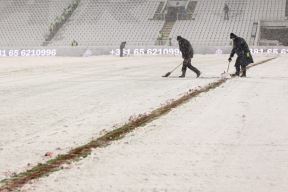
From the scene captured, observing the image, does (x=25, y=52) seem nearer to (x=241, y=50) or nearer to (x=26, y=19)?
(x=26, y=19)

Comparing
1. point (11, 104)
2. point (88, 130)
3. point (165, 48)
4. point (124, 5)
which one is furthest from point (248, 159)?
point (124, 5)

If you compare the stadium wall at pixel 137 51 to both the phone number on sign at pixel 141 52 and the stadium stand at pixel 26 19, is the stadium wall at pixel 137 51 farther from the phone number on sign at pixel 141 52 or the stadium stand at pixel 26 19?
the stadium stand at pixel 26 19

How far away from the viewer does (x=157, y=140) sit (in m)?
5.70

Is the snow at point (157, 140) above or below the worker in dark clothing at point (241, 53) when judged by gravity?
below

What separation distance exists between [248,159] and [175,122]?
2.13m

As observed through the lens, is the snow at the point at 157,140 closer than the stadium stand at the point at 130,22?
Yes

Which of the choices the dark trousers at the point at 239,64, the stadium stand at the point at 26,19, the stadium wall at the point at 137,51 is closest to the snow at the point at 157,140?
the dark trousers at the point at 239,64

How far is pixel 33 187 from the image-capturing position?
3.87 metres

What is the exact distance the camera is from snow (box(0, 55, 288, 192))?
410 centimetres

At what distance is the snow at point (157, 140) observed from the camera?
13.5 feet

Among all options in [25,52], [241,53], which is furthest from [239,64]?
[25,52]

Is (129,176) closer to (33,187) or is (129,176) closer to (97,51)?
(33,187)

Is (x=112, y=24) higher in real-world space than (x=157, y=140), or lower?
higher

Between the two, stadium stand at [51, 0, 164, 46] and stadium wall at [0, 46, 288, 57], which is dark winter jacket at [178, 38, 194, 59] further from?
stadium stand at [51, 0, 164, 46]
